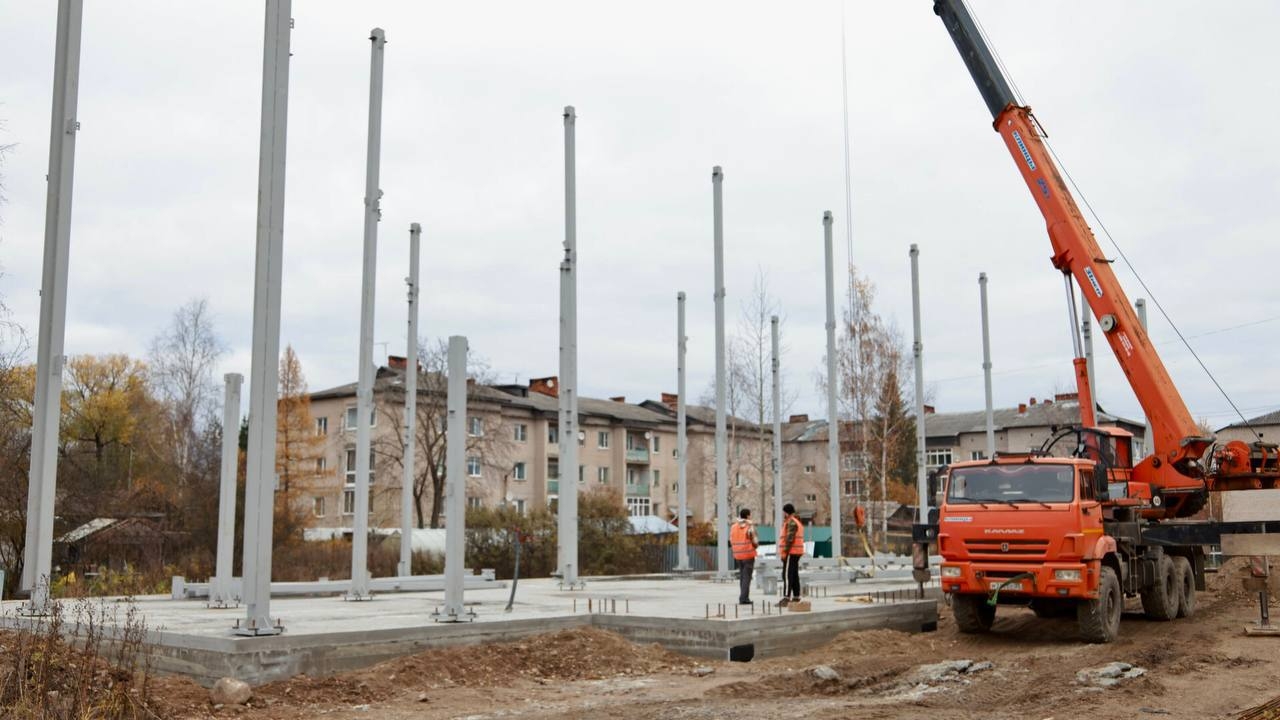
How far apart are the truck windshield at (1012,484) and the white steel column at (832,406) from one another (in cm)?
773

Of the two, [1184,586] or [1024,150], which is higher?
[1024,150]

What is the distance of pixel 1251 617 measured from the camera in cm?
1891

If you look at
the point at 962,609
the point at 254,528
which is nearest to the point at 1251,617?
the point at 962,609

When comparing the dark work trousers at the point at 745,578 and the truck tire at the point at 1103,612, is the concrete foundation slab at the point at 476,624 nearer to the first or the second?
the dark work trousers at the point at 745,578

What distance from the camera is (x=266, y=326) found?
1159 cm

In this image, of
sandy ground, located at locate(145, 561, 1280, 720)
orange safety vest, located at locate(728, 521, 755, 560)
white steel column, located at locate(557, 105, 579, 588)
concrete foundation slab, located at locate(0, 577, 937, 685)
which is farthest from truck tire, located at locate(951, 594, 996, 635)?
white steel column, located at locate(557, 105, 579, 588)

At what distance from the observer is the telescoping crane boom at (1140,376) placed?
1786 centimetres

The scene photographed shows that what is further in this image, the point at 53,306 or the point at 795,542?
the point at 795,542

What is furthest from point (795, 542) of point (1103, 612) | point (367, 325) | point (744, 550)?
point (367, 325)

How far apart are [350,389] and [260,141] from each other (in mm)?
50474

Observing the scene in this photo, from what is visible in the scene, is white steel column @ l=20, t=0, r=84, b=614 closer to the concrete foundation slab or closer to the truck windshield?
the concrete foundation slab

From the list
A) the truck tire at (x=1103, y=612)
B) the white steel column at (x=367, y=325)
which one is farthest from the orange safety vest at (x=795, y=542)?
the white steel column at (x=367, y=325)

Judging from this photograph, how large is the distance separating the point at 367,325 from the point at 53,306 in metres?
4.95

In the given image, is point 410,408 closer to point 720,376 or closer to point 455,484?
point 720,376
